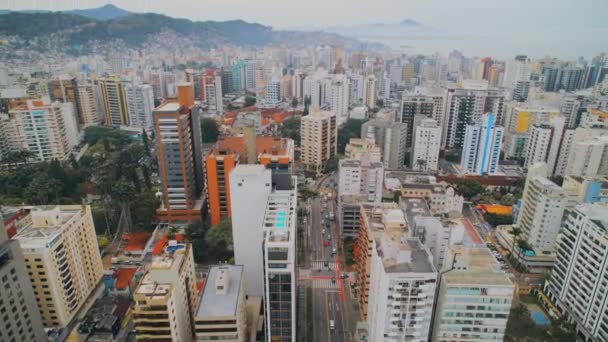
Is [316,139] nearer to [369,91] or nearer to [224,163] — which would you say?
[224,163]

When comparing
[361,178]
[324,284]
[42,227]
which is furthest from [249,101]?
[42,227]

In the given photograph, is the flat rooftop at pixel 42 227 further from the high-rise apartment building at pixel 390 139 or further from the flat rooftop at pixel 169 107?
the high-rise apartment building at pixel 390 139

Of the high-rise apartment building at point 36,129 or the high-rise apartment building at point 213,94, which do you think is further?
the high-rise apartment building at point 213,94

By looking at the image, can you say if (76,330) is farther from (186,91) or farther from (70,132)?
(70,132)

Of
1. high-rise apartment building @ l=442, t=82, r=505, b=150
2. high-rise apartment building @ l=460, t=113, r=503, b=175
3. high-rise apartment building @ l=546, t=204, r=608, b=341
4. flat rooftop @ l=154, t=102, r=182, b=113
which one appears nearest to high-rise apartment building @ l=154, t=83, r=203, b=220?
Result: flat rooftop @ l=154, t=102, r=182, b=113

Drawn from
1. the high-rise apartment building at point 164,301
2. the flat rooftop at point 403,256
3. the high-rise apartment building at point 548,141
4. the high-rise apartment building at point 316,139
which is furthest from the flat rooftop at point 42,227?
the high-rise apartment building at point 548,141

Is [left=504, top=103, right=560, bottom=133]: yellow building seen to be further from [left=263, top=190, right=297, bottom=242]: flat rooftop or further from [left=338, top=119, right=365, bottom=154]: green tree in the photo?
[left=263, top=190, right=297, bottom=242]: flat rooftop

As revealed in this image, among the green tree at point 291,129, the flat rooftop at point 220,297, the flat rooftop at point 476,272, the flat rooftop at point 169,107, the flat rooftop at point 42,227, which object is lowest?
the green tree at point 291,129
